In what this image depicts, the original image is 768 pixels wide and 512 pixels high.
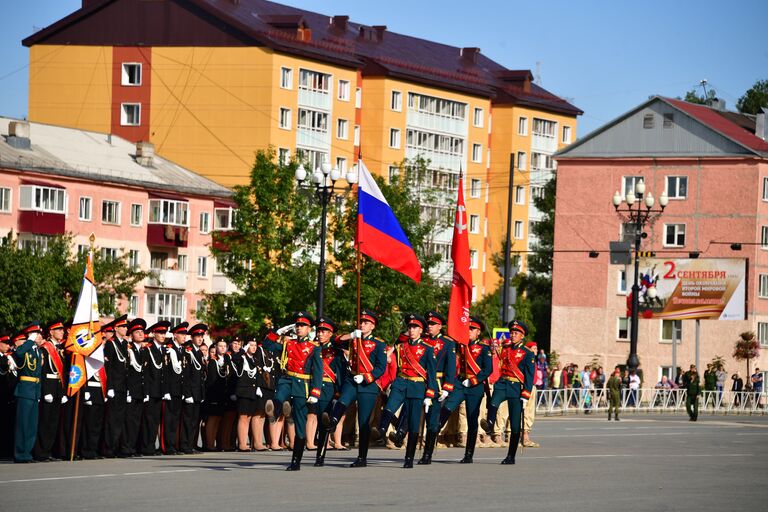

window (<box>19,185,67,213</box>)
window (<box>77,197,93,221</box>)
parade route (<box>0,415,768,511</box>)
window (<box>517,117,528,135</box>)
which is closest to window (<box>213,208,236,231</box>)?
window (<box>77,197,93,221</box>)

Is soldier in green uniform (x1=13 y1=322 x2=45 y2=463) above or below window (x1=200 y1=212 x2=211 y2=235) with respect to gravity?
below

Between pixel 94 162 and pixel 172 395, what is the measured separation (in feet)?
181

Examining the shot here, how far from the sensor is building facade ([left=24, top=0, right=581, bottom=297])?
91938 mm

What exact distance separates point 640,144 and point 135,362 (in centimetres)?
6300

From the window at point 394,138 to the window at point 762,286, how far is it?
2975 centimetres

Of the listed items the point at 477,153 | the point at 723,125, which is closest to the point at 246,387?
the point at 723,125

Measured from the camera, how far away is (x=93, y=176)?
7656 cm

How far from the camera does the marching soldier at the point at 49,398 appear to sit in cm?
2269

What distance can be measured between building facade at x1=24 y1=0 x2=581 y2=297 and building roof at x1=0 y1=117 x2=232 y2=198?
608 centimetres

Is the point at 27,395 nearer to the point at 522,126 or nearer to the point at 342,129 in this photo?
the point at 342,129

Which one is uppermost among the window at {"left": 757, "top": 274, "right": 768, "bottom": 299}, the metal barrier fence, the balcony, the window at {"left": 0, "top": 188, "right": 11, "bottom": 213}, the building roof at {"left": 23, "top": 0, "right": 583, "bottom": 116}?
the building roof at {"left": 23, "top": 0, "right": 583, "bottom": 116}

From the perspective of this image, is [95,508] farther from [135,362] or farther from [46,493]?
[135,362]

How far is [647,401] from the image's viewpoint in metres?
56.8

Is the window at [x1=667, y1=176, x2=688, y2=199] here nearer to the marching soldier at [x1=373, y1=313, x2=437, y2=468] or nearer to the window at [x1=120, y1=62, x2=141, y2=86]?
the window at [x1=120, y1=62, x2=141, y2=86]
